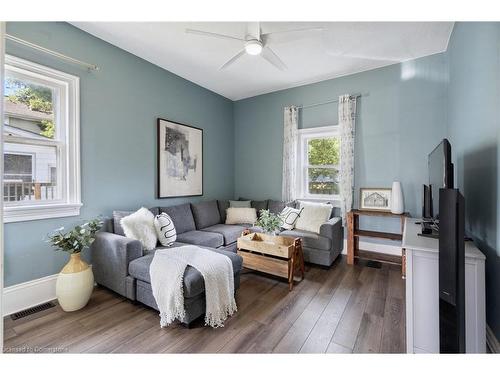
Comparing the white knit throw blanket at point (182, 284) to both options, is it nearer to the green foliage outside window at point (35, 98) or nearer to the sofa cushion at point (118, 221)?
the sofa cushion at point (118, 221)

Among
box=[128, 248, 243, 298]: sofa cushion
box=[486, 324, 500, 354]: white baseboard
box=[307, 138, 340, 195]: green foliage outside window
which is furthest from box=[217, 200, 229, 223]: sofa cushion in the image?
box=[486, 324, 500, 354]: white baseboard

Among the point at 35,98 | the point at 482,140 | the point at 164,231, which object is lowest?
the point at 164,231

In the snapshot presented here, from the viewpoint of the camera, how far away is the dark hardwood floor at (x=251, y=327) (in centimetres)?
153

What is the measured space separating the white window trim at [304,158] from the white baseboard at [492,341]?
2.36 m

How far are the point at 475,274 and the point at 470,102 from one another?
1427mm

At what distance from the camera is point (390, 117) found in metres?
3.20

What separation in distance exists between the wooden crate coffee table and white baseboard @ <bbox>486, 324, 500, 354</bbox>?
1464 mm

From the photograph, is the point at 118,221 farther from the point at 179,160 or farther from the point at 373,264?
the point at 373,264

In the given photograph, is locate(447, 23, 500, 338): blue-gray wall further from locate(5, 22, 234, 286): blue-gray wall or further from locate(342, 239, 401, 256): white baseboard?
locate(5, 22, 234, 286): blue-gray wall

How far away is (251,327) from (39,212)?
2219mm

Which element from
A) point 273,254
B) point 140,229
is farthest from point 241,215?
point 140,229
